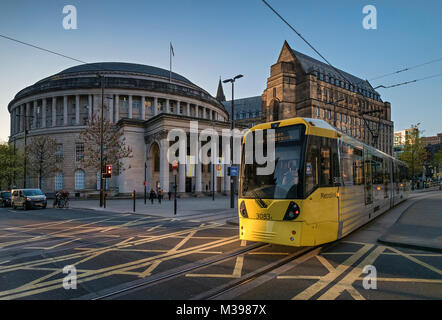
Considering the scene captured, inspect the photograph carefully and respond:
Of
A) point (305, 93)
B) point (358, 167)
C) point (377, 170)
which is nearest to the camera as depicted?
point (358, 167)

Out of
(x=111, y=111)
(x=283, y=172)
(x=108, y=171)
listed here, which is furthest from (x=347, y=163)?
(x=111, y=111)

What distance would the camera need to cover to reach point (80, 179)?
5103cm

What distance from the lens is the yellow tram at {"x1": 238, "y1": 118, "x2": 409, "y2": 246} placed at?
6.48 meters

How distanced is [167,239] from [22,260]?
13.6ft

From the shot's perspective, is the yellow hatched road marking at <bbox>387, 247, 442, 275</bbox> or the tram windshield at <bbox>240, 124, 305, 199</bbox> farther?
the tram windshield at <bbox>240, 124, 305, 199</bbox>

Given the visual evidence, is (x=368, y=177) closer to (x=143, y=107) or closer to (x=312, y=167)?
(x=312, y=167)

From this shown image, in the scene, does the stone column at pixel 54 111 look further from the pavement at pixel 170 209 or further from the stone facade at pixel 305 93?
the stone facade at pixel 305 93

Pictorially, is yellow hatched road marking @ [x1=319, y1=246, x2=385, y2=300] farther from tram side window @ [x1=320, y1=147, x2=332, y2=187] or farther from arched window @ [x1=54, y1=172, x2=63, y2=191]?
arched window @ [x1=54, y1=172, x2=63, y2=191]

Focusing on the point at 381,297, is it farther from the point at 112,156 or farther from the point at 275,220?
the point at 112,156

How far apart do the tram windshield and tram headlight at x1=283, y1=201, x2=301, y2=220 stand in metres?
0.19

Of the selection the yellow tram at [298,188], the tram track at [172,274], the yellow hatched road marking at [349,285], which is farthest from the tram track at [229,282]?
the yellow hatched road marking at [349,285]

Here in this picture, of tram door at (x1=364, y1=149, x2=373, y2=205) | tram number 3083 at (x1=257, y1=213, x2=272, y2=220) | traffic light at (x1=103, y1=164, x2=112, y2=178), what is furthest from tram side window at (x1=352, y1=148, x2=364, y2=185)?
traffic light at (x1=103, y1=164, x2=112, y2=178)

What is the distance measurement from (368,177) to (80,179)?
5192 cm

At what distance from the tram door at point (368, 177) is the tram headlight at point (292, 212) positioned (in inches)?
210
